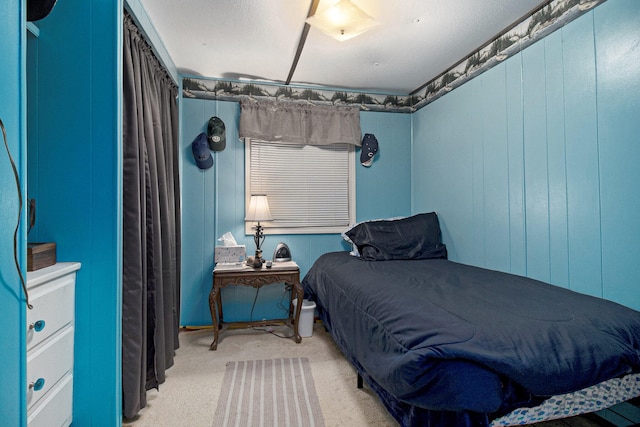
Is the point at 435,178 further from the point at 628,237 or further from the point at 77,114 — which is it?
the point at 77,114

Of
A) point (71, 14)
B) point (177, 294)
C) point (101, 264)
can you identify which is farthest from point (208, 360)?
point (71, 14)

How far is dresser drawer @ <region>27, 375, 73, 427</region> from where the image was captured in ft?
3.90

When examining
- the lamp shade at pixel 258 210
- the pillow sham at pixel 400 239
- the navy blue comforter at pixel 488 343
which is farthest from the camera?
the lamp shade at pixel 258 210

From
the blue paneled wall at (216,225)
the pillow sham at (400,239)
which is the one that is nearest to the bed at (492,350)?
the pillow sham at (400,239)

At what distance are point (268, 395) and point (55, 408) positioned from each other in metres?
1.06

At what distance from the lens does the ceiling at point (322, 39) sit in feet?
6.65

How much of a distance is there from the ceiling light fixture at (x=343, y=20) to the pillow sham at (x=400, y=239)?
1642 millimetres

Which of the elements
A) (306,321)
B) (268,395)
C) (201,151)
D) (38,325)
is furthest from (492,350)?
(201,151)

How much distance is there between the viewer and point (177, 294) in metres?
2.64

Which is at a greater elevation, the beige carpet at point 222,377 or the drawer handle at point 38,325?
the drawer handle at point 38,325

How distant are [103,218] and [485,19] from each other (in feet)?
8.77

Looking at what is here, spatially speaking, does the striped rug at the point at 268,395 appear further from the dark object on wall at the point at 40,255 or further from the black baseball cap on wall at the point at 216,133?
the black baseball cap on wall at the point at 216,133

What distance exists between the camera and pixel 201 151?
9.91 ft

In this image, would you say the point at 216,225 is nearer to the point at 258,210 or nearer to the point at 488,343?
the point at 258,210
